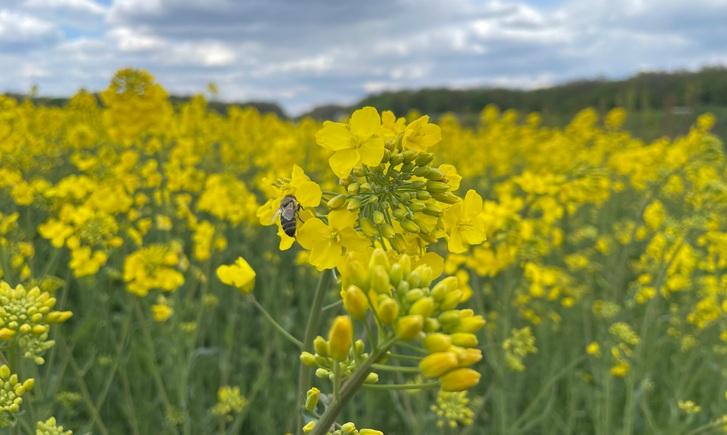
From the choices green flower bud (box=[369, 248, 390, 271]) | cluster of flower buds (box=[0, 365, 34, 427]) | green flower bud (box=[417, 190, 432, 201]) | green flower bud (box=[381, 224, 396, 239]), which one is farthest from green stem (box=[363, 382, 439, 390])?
cluster of flower buds (box=[0, 365, 34, 427])

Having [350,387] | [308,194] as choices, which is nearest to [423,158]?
[308,194]

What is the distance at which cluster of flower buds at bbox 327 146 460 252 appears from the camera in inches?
56.8

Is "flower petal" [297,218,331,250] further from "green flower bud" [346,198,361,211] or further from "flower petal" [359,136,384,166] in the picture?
"flower petal" [359,136,384,166]

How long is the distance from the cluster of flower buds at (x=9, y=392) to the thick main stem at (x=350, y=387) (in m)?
0.95

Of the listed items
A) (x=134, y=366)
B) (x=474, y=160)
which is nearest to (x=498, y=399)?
(x=134, y=366)

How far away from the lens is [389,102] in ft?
102

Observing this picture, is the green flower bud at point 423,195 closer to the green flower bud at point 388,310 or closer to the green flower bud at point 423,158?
the green flower bud at point 423,158

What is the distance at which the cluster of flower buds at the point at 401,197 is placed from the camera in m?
1.44

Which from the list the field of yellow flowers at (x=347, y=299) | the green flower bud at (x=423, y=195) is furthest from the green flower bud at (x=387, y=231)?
the green flower bud at (x=423, y=195)

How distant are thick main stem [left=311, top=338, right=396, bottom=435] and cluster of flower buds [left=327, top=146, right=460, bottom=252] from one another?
1.39 ft

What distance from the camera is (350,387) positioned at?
3.52 feet

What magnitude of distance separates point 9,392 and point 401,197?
3.83 feet

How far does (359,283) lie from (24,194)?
11.4ft

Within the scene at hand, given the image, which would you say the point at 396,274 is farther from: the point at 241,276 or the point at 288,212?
the point at 241,276
